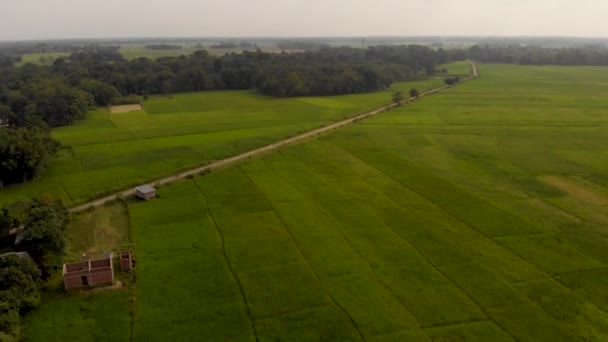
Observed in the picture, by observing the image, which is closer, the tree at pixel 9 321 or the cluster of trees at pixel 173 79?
the tree at pixel 9 321

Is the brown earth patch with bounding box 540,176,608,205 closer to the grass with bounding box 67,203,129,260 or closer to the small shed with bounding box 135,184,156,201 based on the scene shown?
the small shed with bounding box 135,184,156,201

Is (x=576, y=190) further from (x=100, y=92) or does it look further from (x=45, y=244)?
(x=100, y=92)

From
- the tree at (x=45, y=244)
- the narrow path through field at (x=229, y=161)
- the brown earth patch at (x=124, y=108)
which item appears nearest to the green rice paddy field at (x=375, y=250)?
the narrow path through field at (x=229, y=161)

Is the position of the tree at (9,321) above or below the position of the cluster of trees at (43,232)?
below

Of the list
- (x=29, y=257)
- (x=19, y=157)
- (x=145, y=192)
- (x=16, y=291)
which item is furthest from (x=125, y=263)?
(x=19, y=157)

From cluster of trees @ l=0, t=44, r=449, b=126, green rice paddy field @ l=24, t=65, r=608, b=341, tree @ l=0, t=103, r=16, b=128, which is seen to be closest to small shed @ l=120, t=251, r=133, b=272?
green rice paddy field @ l=24, t=65, r=608, b=341

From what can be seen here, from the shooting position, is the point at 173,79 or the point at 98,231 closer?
the point at 98,231

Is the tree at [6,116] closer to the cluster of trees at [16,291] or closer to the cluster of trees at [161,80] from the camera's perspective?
the cluster of trees at [161,80]
